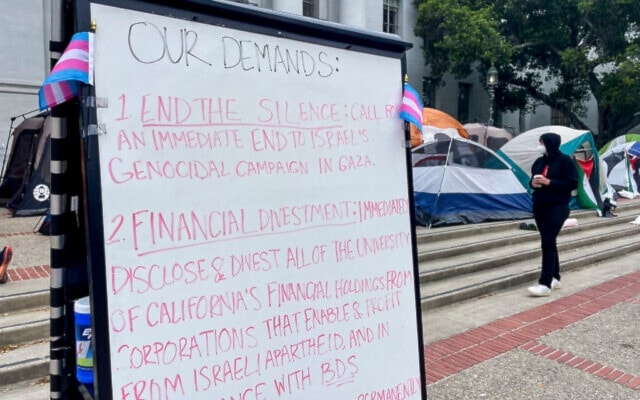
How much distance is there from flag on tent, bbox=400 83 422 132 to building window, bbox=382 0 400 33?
19.5m

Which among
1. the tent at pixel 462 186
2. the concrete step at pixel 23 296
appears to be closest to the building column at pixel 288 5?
the tent at pixel 462 186

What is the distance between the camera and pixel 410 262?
2.40 meters

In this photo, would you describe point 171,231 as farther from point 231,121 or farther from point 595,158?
point 595,158

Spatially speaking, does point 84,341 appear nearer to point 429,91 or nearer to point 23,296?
point 23,296

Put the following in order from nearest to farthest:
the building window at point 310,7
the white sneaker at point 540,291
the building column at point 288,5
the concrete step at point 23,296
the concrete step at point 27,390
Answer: the concrete step at point 27,390 → the concrete step at point 23,296 → the white sneaker at point 540,291 → the building column at point 288,5 → the building window at point 310,7

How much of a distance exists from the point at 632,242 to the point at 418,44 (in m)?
14.7

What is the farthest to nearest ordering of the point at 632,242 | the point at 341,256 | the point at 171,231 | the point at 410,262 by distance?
the point at 632,242 < the point at 410,262 < the point at 341,256 < the point at 171,231

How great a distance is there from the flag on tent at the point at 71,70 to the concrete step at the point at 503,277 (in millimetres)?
4507

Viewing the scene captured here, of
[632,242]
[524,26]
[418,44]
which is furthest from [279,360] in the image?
[524,26]

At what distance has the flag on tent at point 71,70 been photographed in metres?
1.48

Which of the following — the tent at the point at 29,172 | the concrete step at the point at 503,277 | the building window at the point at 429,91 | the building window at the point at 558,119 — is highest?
the building window at the point at 429,91

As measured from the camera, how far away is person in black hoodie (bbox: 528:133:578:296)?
542 centimetres

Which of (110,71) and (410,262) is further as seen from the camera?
(410,262)

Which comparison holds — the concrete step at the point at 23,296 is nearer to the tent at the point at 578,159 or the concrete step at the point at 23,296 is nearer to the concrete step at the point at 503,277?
the concrete step at the point at 503,277
